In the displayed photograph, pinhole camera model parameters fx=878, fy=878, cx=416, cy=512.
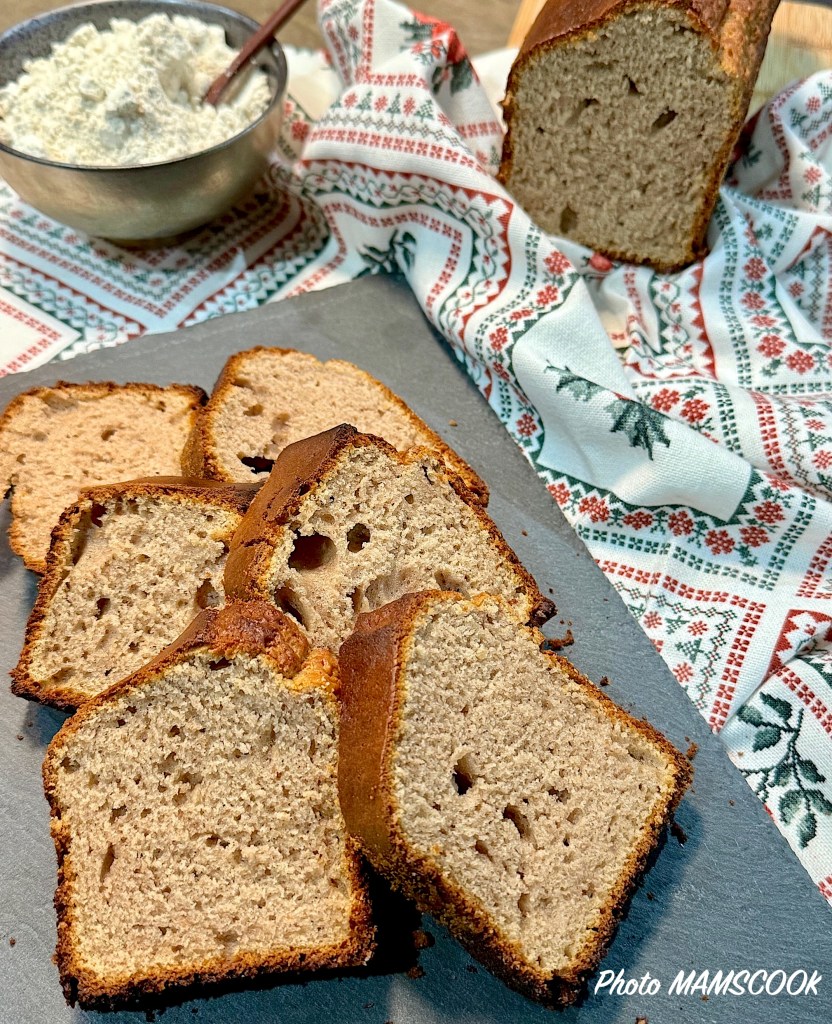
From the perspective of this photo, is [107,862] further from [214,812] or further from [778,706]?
[778,706]

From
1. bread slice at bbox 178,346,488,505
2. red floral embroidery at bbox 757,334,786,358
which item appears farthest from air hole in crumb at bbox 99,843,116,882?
red floral embroidery at bbox 757,334,786,358

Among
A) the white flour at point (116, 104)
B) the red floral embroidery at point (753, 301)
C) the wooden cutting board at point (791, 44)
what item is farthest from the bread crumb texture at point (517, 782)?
the wooden cutting board at point (791, 44)

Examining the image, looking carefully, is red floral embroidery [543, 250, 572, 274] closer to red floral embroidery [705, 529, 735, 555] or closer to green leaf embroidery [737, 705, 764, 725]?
red floral embroidery [705, 529, 735, 555]

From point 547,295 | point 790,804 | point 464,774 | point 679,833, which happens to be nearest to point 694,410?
point 547,295

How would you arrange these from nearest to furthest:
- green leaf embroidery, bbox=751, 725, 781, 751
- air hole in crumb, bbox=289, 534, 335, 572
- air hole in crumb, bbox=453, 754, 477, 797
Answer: air hole in crumb, bbox=453, 754, 477, 797
air hole in crumb, bbox=289, 534, 335, 572
green leaf embroidery, bbox=751, 725, 781, 751

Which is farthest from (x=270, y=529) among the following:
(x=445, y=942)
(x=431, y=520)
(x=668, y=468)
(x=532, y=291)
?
(x=532, y=291)

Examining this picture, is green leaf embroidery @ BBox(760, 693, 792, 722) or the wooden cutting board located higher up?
the wooden cutting board

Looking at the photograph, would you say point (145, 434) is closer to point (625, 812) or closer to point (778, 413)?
point (625, 812)
